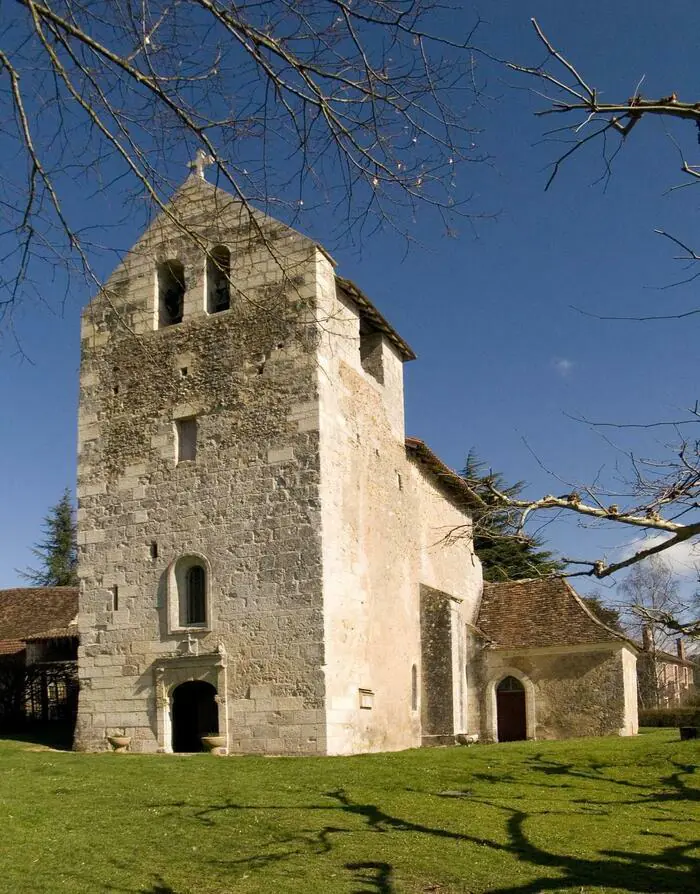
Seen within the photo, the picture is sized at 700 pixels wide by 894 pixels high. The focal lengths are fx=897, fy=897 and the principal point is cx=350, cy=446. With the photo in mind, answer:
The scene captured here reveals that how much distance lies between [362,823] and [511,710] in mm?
14429

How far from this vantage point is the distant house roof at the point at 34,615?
27.2 m

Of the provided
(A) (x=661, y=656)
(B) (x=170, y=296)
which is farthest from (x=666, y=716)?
(B) (x=170, y=296)

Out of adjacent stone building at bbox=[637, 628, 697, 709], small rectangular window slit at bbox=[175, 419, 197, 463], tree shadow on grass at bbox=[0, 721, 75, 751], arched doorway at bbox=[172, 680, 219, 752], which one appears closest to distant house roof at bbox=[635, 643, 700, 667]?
arched doorway at bbox=[172, 680, 219, 752]

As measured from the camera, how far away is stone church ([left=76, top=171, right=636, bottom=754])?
58.2 feet

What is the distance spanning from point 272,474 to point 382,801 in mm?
7959

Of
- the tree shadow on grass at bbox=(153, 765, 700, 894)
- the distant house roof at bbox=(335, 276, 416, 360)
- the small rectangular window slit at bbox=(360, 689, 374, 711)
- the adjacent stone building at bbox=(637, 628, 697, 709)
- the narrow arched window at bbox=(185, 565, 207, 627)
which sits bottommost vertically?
the adjacent stone building at bbox=(637, 628, 697, 709)

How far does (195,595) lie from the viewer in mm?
19109

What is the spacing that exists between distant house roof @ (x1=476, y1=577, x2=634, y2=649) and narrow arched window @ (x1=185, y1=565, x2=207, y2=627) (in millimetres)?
9392

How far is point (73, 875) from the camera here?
8664 mm

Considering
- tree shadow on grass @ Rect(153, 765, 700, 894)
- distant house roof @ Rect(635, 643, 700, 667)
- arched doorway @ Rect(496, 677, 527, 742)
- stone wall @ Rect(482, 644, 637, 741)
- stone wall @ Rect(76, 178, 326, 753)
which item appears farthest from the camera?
arched doorway @ Rect(496, 677, 527, 742)

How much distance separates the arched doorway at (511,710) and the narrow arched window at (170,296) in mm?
13031

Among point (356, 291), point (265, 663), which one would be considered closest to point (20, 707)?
point (265, 663)

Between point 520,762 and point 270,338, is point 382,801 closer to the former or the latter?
point 520,762

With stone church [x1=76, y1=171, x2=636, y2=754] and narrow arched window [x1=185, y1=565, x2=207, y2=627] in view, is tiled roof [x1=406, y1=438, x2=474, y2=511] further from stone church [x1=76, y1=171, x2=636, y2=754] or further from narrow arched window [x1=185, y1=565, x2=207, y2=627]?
narrow arched window [x1=185, y1=565, x2=207, y2=627]
